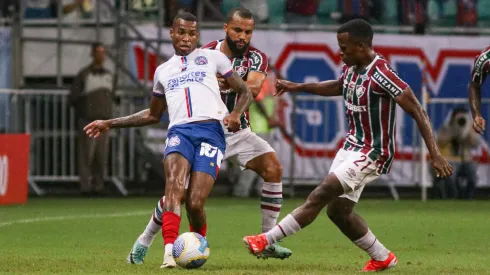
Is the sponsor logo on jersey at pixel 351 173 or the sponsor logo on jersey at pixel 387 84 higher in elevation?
the sponsor logo on jersey at pixel 387 84

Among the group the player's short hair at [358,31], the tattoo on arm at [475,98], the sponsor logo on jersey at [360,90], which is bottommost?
the tattoo on arm at [475,98]

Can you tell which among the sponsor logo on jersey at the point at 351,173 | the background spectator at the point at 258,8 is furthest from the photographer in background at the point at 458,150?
the sponsor logo on jersey at the point at 351,173

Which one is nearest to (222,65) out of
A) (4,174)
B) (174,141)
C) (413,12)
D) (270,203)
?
(174,141)

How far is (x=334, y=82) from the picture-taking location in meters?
10.3

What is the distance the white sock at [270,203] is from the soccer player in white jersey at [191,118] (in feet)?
4.80

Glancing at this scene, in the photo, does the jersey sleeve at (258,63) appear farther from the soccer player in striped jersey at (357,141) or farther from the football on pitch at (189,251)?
the football on pitch at (189,251)

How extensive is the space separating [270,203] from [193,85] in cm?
186

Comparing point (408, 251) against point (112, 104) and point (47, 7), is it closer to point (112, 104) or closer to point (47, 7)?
point (112, 104)

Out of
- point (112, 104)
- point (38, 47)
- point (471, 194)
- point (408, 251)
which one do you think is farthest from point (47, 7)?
point (408, 251)

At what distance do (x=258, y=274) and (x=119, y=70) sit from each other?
13465mm

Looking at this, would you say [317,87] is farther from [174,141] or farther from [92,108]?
[92,108]

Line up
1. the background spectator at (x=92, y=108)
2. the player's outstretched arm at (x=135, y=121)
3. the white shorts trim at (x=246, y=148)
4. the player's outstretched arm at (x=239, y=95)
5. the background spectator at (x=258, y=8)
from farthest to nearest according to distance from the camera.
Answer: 1. the background spectator at (x=258, y=8)
2. the background spectator at (x=92, y=108)
3. the white shorts trim at (x=246, y=148)
4. the player's outstretched arm at (x=135, y=121)
5. the player's outstretched arm at (x=239, y=95)

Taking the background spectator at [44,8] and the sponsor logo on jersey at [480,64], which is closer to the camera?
the sponsor logo on jersey at [480,64]

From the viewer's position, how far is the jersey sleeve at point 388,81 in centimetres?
948
